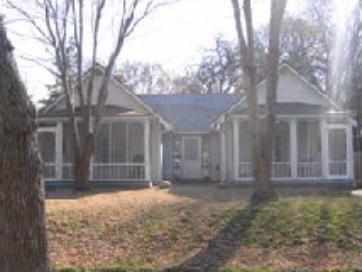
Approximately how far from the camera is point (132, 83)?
65.2 meters

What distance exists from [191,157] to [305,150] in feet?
25.7

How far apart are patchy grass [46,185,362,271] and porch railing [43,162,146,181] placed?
988 centimetres

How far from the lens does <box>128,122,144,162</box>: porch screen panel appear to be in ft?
98.1

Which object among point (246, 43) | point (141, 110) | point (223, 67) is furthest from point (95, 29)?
point (223, 67)

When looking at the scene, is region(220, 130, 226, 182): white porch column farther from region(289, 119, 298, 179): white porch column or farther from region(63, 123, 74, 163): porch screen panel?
region(63, 123, 74, 163): porch screen panel

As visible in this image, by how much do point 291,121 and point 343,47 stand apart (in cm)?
2282

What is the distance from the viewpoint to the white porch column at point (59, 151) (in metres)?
28.7

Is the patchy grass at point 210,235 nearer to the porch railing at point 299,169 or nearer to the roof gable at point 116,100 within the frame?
the porch railing at point 299,169

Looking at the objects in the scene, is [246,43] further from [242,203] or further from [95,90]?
[95,90]

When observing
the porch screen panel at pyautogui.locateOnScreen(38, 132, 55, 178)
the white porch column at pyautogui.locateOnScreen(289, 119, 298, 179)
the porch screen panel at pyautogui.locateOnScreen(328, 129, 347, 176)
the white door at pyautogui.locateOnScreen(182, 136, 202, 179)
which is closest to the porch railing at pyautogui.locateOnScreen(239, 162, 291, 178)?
the white porch column at pyautogui.locateOnScreen(289, 119, 298, 179)

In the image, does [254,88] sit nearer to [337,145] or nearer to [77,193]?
[77,193]

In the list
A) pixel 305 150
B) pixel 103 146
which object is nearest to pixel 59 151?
pixel 103 146

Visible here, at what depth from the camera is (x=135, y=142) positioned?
1184 inches

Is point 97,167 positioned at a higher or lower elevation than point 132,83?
lower
